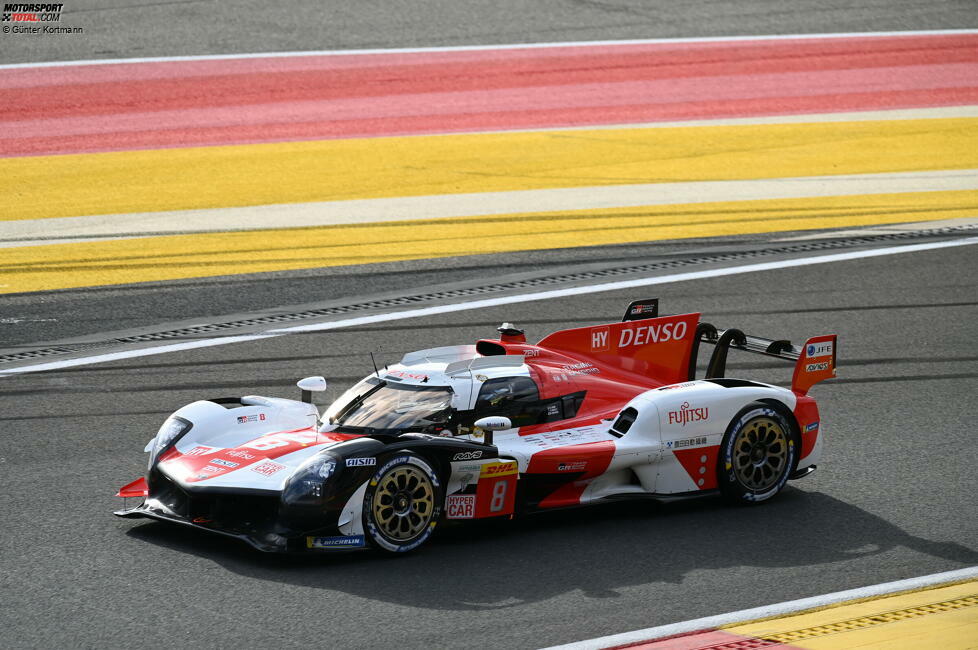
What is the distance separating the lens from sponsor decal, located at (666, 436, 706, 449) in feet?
27.5

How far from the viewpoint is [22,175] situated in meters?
20.6

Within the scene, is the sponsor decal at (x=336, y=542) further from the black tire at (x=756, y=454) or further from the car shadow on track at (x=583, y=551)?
the black tire at (x=756, y=454)

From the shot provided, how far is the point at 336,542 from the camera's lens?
24.2ft

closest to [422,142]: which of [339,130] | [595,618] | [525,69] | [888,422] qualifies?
[339,130]

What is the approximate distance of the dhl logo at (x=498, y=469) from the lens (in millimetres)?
7797

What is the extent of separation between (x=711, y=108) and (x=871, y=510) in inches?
712

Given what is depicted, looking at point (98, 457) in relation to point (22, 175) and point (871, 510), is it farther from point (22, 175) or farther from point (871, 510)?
point (22, 175)

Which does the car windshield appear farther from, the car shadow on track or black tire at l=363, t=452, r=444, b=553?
the car shadow on track

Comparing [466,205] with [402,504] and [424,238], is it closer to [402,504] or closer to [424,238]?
[424,238]

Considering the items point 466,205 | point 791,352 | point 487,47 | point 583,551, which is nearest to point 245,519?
point 583,551

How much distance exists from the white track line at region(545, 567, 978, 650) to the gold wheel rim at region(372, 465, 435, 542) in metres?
1.54

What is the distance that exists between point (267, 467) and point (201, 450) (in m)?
0.69

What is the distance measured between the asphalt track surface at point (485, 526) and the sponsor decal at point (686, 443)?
16.8 inches

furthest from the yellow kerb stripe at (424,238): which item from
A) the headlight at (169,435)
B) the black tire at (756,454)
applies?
the black tire at (756,454)
